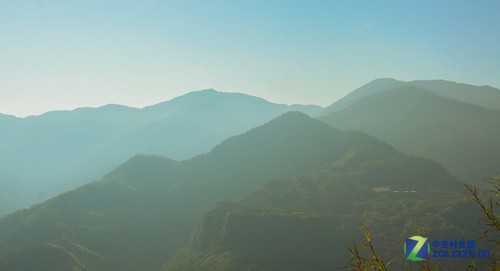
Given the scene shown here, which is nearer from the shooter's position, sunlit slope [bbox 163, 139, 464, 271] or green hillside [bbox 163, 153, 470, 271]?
green hillside [bbox 163, 153, 470, 271]

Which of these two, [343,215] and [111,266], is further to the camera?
[111,266]

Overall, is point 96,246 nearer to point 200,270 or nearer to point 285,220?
point 200,270

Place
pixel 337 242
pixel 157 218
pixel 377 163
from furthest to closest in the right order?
1. pixel 157 218
2. pixel 377 163
3. pixel 337 242

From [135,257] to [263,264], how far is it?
79.5 m

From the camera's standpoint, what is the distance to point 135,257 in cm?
16050

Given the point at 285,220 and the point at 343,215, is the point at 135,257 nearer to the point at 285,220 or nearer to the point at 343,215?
the point at 285,220

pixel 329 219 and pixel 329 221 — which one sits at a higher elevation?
pixel 329 219

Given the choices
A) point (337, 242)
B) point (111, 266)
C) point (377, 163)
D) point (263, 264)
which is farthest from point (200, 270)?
point (377, 163)

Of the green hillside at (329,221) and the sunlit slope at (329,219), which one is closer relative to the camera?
the green hillside at (329,221)

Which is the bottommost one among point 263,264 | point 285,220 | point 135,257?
point 135,257

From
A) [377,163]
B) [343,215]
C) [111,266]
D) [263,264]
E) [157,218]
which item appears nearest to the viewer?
[263,264]

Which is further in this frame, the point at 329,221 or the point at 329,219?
the point at 329,219

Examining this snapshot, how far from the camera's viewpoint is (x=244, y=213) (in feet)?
427

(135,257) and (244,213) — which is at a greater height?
(244,213)
